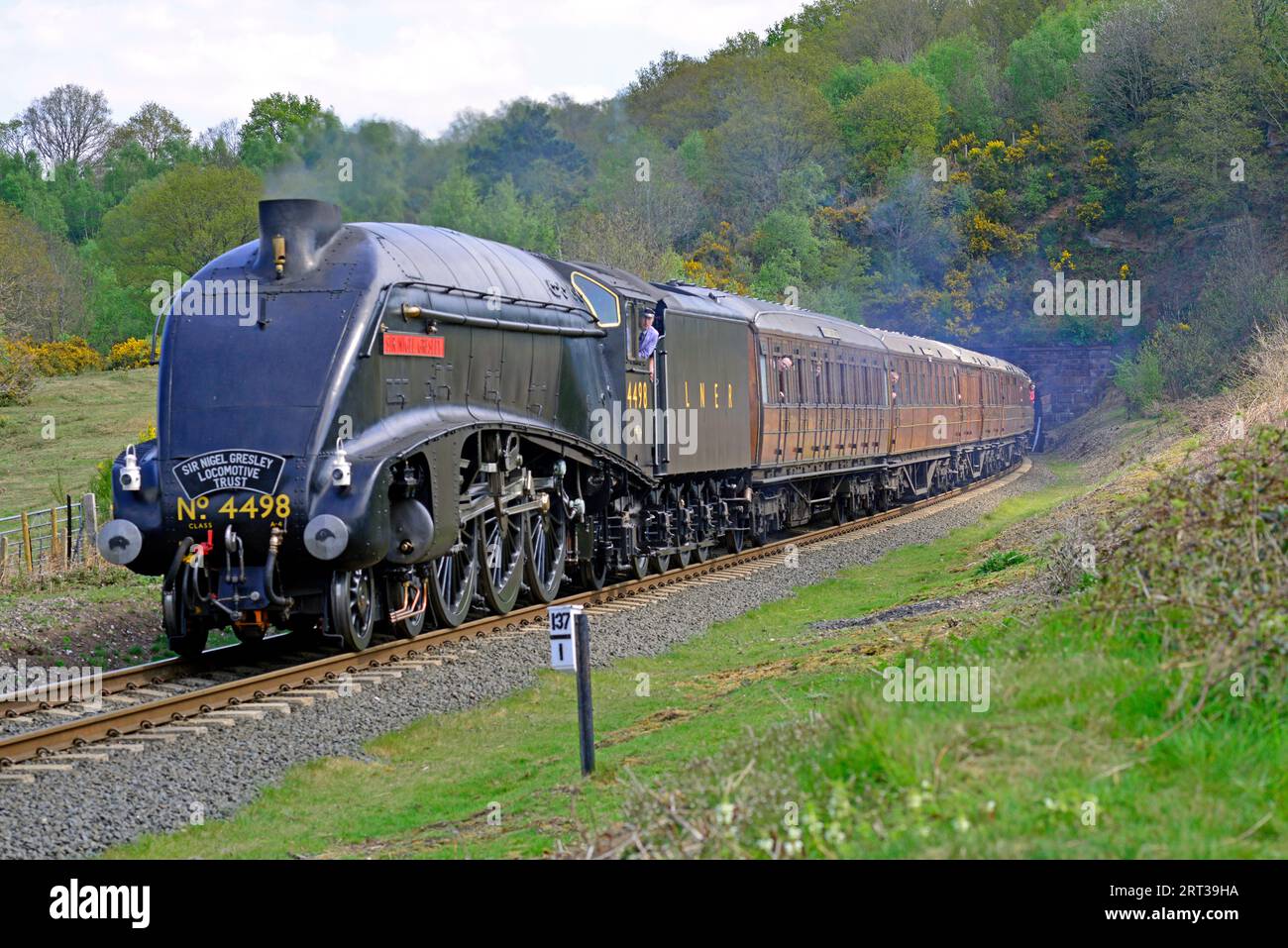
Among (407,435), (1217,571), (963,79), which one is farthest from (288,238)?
(963,79)

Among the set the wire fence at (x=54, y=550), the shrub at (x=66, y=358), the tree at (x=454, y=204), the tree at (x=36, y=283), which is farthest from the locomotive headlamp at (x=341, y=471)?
the shrub at (x=66, y=358)

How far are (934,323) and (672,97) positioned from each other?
37.6 meters

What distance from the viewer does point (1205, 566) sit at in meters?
7.28

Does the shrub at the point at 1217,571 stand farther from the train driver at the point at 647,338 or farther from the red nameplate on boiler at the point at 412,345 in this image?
the train driver at the point at 647,338

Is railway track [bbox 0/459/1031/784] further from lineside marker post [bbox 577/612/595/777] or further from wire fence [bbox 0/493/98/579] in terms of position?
wire fence [bbox 0/493/98/579]

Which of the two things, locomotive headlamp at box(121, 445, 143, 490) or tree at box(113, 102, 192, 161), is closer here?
locomotive headlamp at box(121, 445, 143, 490)

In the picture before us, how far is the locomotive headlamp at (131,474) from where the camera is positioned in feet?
39.7

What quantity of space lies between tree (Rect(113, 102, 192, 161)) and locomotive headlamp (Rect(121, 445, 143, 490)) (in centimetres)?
7598

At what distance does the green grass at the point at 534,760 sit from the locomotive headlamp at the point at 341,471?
7.20 feet

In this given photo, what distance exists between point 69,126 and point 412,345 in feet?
262

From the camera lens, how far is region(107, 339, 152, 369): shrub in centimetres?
5481

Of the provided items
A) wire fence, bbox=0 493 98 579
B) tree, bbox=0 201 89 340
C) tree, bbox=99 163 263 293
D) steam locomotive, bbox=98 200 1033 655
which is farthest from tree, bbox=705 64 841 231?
wire fence, bbox=0 493 98 579
